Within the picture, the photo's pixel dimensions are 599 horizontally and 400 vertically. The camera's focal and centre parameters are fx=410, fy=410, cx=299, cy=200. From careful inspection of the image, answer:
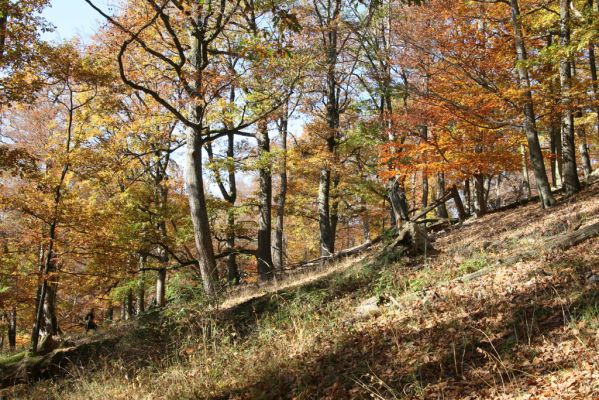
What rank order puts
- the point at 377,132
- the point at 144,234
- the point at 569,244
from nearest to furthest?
the point at 569,244, the point at 144,234, the point at 377,132

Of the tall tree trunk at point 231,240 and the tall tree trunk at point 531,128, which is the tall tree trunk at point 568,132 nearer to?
the tall tree trunk at point 531,128

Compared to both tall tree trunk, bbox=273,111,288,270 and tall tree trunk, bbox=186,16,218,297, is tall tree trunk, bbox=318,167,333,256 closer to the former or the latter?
tall tree trunk, bbox=273,111,288,270

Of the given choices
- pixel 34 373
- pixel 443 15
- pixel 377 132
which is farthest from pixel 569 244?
pixel 377 132

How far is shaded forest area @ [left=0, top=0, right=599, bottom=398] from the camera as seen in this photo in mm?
5551

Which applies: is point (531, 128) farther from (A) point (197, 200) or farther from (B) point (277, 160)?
(A) point (197, 200)

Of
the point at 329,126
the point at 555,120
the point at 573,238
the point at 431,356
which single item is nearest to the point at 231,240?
the point at 329,126

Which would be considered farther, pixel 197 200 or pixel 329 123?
pixel 329 123

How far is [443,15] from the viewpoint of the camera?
13.0 metres

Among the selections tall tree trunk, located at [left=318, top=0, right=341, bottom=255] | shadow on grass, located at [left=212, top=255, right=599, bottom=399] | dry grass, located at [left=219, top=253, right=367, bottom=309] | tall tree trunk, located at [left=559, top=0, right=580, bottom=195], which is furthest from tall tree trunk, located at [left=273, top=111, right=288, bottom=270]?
shadow on grass, located at [left=212, top=255, right=599, bottom=399]

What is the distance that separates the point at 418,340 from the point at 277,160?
11.6m

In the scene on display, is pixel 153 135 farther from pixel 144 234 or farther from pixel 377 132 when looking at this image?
pixel 377 132

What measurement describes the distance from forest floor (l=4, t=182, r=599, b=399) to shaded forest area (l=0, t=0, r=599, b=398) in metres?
0.05

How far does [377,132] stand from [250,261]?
17603 millimetres

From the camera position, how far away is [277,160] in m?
15.8
